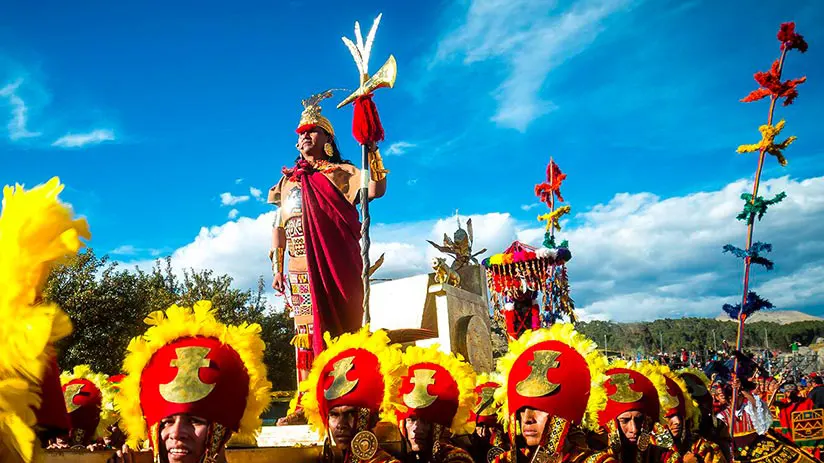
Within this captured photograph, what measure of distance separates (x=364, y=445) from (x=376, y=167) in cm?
350

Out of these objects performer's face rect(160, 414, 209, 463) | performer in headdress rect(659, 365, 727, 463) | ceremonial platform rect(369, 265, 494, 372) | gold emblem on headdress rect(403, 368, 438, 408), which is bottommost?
performer in headdress rect(659, 365, 727, 463)

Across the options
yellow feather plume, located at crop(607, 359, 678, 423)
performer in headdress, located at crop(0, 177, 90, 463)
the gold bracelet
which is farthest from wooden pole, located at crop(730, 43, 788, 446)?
performer in headdress, located at crop(0, 177, 90, 463)

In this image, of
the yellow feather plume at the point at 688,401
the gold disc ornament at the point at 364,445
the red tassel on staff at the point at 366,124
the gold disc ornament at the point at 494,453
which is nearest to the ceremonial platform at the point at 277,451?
the gold disc ornament at the point at 364,445

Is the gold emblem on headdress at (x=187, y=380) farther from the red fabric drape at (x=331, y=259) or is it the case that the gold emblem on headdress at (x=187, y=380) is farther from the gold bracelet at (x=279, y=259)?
the gold bracelet at (x=279, y=259)

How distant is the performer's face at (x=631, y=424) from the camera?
436 centimetres

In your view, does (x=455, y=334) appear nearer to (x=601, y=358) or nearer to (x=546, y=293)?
(x=546, y=293)

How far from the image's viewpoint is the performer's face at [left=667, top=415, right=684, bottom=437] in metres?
5.14

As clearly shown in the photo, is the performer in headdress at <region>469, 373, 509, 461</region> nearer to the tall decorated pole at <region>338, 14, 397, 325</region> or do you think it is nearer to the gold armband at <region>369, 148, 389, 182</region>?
the tall decorated pole at <region>338, 14, 397, 325</region>

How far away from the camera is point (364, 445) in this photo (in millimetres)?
3686

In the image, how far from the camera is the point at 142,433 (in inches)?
106

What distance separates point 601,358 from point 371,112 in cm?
373

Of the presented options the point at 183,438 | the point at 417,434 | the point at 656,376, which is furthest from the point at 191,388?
the point at 656,376

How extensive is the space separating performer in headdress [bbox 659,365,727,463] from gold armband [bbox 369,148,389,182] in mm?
3226

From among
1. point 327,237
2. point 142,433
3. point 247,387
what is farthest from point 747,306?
point 142,433
